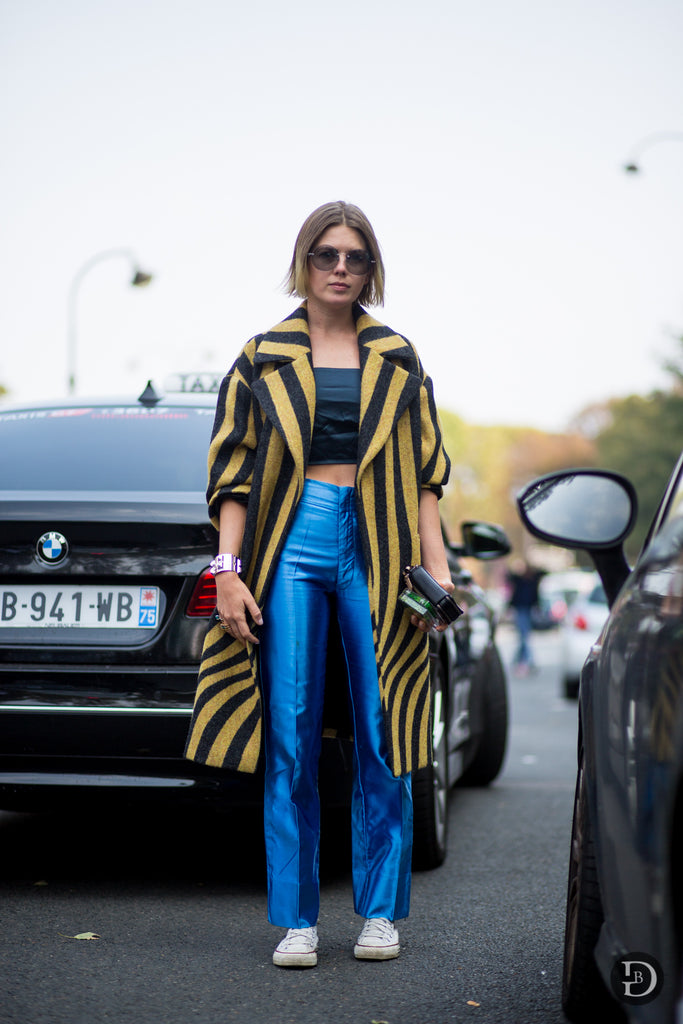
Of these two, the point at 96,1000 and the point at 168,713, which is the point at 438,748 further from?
the point at 96,1000

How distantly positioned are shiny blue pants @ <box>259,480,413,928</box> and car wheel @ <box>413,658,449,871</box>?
0.88 metres

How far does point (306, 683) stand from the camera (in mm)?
3447

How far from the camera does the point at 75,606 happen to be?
13.0 feet

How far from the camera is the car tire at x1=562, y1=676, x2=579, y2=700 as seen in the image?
15070mm

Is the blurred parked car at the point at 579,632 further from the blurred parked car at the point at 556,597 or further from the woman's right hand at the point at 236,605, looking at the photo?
the blurred parked car at the point at 556,597

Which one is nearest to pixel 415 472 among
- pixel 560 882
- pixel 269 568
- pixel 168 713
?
pixel 269 568

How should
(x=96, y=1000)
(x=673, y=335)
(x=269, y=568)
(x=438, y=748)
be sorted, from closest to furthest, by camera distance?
(x=96, y=1000) → (x=269, y=568) → (x=438, y=748) → (x=673, y=335)

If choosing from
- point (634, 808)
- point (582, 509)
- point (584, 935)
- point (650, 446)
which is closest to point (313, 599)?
point (582, 509)

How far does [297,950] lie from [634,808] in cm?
170

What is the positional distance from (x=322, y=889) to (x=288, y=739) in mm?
1190

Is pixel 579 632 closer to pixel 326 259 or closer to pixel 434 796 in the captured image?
pixel 434 796

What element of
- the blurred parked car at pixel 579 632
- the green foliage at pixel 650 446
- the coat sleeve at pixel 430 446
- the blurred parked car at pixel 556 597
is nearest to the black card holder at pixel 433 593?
the coat sleeve at pixel 430 446

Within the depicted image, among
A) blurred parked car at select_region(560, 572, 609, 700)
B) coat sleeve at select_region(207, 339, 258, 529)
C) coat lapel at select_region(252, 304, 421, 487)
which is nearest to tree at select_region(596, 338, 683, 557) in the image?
blurred parked car at select_region(560, 572, 609, 700)

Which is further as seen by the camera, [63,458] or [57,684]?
[63,458]
